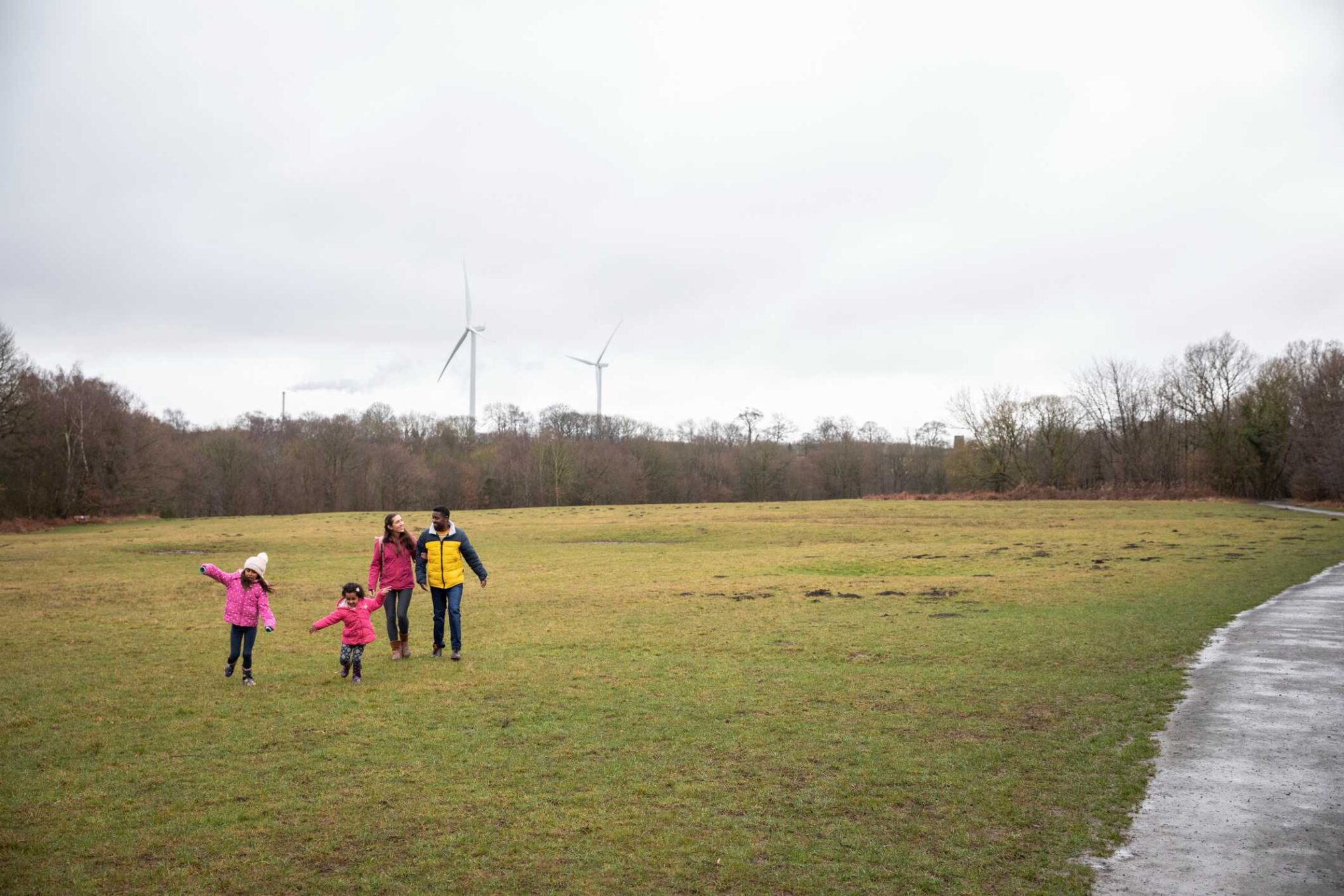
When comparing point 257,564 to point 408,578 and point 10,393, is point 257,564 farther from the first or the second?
point 10,393

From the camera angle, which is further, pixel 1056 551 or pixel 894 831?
pixel 1056 551

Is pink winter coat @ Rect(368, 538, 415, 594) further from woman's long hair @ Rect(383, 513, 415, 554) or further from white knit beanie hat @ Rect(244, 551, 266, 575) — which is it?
white knit beanie hat @ Rect(244, 551, 266, 575)

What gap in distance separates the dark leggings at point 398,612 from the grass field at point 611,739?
0.57 meters

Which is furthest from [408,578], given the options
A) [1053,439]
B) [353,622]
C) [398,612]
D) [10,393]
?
[1053,439]

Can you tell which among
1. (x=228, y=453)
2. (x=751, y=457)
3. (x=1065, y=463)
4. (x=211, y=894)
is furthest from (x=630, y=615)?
(x=751, y=457)

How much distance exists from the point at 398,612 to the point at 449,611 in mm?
949

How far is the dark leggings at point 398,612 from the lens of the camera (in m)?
14.8

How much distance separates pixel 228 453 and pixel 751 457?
69.9 m

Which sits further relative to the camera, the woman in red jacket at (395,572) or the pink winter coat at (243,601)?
the woman in red jacket at (395,572)

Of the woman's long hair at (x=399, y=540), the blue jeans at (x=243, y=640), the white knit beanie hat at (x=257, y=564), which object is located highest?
the woman's long hair at (x=399, y=540)

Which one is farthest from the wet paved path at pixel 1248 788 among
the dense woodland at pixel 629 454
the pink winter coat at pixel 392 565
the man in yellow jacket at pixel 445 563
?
the dense woodland at pixel 629 454

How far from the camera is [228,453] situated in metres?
105

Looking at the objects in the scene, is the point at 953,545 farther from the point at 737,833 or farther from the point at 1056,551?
the point at 737,833

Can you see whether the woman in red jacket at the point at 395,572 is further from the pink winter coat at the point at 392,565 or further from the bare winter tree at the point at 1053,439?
the bare winter tree at the point at 1053,439
